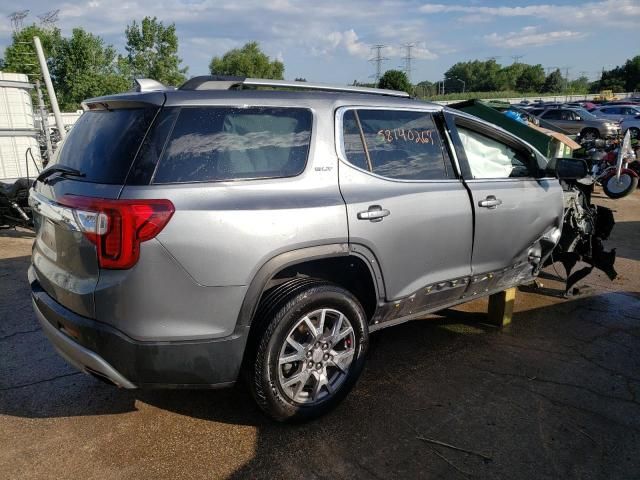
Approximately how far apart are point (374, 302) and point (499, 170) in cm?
190

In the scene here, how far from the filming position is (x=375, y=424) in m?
3.03

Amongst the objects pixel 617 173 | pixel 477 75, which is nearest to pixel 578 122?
pixel 617 173

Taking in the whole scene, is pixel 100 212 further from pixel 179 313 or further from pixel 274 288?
pixel 274 288

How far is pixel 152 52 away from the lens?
2325 inches

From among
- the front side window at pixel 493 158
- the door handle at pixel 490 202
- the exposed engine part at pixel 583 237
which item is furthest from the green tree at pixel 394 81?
the door handle at pixel 490 202

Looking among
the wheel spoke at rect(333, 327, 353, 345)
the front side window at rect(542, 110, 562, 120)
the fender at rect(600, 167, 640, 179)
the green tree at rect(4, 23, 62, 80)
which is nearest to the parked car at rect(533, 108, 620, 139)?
the front side window at rect(542, 110, 562, 120)

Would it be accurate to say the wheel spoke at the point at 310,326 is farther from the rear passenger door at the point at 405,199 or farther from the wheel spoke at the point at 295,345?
the rear passenger door at the point at 405,199

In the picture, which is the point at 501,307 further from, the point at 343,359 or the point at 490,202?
the point at 343,359

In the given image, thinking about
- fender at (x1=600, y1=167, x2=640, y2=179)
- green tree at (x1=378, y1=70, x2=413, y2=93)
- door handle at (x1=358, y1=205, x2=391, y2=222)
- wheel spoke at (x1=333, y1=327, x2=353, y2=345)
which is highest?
green tree at (x1=378, y1=70, x2=413, y2=93)

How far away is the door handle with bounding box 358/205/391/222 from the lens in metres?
3.00

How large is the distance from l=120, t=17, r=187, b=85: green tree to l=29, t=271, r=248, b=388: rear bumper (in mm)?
59610

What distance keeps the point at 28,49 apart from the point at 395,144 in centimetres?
5750

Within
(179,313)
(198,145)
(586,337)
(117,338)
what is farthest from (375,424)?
(586,337)

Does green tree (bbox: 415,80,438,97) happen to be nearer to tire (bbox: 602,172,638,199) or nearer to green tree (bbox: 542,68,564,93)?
green tree (bbox: 542,68,564,93)
